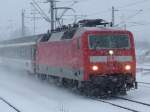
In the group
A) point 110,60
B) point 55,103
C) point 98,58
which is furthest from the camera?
point 110,60

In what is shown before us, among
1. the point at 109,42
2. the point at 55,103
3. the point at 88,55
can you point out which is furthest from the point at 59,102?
the point at 109,42

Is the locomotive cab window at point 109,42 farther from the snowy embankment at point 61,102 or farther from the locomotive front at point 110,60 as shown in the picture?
the snowy embankment at point 61,102

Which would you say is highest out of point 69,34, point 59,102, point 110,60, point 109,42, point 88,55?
point 69,34

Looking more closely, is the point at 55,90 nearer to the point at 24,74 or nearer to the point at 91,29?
the point at 91,29

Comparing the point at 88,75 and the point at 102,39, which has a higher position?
the point at 102,39

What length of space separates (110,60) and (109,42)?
0.80 m

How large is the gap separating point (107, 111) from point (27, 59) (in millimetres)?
18266

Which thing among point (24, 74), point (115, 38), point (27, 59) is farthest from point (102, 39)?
point (24, 74)

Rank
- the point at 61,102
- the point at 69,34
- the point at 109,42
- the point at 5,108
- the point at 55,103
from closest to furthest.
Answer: the point at 5,108 → the point at 55,103 → the point at 61,102 → the point at 109,42 → the point at 69,34

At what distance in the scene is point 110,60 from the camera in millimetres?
19516

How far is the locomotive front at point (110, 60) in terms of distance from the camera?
1922cm

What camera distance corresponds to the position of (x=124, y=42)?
2016 centimetres

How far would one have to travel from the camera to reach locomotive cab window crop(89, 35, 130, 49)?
19656mm

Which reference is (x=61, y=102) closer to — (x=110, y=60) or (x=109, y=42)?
(x=110, y=60)
